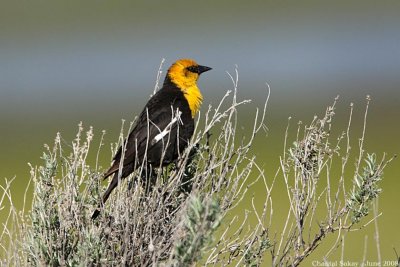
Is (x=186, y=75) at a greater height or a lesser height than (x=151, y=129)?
greater

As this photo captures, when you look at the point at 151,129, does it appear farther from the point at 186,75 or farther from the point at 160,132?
the point at 186,75

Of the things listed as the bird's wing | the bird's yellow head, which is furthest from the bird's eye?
the bird's wing

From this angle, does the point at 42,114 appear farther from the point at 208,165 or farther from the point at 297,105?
the point at 208,165

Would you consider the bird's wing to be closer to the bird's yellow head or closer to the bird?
the bird

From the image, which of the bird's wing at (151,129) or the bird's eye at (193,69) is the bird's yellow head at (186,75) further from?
the bird's wing at (151,129)

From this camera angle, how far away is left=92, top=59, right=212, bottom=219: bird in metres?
5.22

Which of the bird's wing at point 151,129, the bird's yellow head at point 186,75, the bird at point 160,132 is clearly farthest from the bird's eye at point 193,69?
the bird's wing at point 151,129

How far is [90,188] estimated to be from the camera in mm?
4840

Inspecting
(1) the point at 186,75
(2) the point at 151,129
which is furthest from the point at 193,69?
(2) the point at 151,129

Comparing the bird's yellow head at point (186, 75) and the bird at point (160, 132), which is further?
the bird's yellow head at point (186, 75)

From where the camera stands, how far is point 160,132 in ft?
17.8

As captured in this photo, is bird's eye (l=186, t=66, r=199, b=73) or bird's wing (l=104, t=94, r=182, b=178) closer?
bird's wing (l=104, t=94, r=182, b=178)

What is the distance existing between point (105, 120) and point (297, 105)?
25.7 feet

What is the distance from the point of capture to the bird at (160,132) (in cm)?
522
